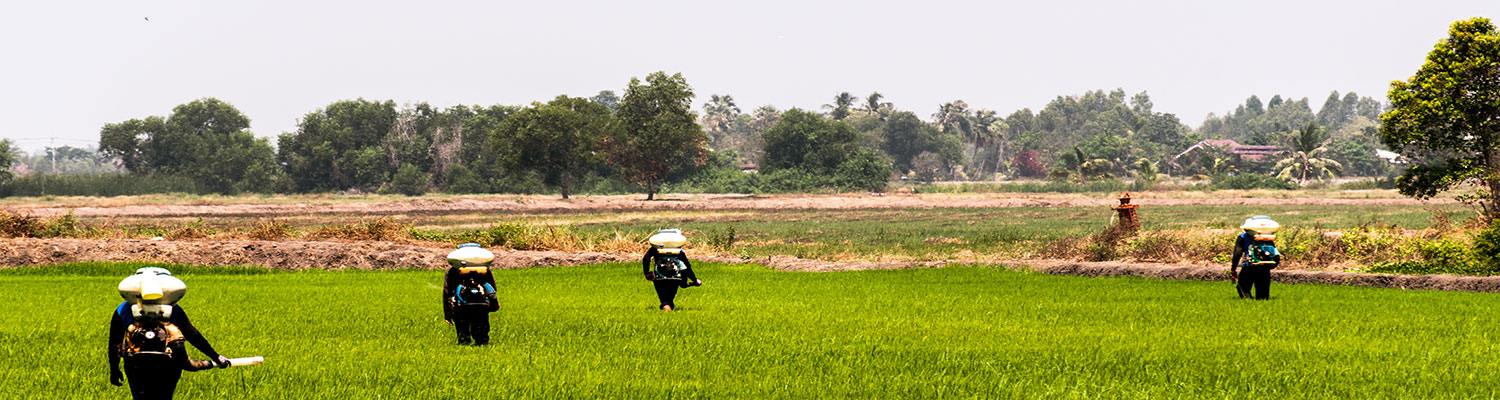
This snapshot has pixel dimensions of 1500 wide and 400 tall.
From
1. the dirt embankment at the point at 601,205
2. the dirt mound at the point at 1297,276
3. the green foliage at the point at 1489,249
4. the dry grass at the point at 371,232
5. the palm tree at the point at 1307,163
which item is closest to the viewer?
the dirt mound at the point at 1297,276

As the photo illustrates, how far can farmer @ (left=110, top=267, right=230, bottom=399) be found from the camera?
6.89 m

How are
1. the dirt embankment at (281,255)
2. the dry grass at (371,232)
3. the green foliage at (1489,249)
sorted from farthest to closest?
1. the dry grass at (371,232)
2. the dirt embankment at (281,255)
3. the green foliage at (1489,249)

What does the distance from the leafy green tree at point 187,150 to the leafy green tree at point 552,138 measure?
27.7 m

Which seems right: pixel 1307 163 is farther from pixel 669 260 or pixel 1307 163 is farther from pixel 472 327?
pixel 472 327

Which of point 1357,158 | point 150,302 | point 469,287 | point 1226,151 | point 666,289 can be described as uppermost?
point 1226,151

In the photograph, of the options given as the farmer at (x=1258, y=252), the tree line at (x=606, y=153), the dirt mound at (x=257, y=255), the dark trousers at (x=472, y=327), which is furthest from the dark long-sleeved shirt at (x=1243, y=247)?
the tree line at (x=606, y=153)

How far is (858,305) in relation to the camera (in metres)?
15.4

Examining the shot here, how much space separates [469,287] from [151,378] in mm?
3630

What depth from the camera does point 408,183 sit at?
9731 centimetres

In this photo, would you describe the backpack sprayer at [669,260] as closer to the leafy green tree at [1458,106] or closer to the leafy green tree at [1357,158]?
the leafy green tree at [1458,106]

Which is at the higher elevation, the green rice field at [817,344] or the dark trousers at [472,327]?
the dark trousers at [472,327]

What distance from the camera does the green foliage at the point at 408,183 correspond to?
319 feet

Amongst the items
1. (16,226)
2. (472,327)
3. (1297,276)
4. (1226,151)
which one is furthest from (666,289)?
(1226,151)

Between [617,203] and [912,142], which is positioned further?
[912,142]
